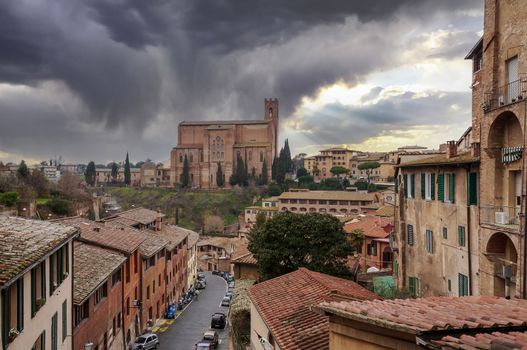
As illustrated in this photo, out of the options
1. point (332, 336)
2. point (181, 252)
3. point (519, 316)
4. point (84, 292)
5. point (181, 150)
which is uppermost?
point (181, 150)

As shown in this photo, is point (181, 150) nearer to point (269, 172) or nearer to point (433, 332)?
point (269, 172)

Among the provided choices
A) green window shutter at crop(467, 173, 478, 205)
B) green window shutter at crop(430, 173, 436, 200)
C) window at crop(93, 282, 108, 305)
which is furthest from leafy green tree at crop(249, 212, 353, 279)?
green window shutter at crop(467, 173, 478, 205)

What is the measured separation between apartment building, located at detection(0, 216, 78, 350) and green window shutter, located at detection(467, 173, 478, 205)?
15810 millimetres

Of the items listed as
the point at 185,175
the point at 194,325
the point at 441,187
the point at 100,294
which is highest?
the point at 185,175

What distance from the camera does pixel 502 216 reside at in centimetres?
1653

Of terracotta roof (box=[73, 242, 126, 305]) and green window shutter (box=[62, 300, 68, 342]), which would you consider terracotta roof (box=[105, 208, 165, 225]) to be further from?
green window shutter (box=[62, 300, 68, 342])

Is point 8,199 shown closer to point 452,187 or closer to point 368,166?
point 452,187

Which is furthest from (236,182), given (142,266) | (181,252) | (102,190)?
(142,266)

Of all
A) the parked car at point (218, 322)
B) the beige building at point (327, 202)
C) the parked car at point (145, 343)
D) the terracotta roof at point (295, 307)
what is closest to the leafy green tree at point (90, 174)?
the beige building at point (327, 202)

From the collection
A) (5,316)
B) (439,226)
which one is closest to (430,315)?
(5,316)

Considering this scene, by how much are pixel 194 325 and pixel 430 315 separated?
1272 inches

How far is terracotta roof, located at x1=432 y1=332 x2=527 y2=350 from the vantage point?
18.2 ft

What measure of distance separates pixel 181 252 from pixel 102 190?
4060 inches

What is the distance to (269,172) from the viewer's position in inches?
5684
